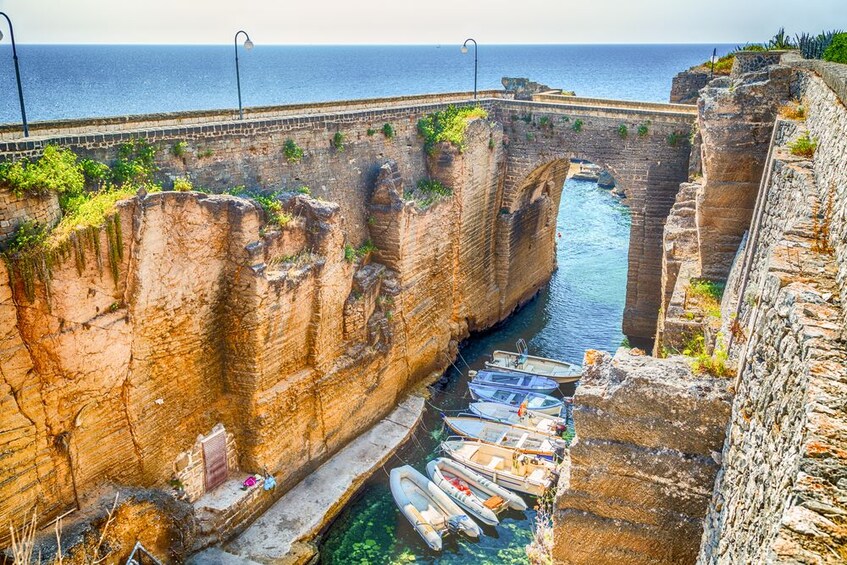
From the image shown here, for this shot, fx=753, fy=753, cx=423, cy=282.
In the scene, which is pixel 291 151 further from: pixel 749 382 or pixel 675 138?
pixel 749 382

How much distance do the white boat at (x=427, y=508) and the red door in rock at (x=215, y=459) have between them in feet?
13.3

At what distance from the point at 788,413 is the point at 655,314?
67.3 ft

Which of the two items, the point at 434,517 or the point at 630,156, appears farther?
the point at 630,156

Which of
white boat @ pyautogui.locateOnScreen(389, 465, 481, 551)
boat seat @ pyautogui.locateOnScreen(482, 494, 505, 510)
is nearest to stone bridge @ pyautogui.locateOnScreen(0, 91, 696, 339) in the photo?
white boat @ pyautogui.locateOnScreen(389, 465, 481, 551)

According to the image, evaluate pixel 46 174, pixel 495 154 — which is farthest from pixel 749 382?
pixel 495 154

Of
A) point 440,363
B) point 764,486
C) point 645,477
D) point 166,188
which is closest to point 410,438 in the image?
point 440,363

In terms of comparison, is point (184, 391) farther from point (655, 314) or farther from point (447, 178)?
point (655, 314)

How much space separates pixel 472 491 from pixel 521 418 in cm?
352

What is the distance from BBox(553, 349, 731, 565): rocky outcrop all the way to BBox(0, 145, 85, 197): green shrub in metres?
9.19

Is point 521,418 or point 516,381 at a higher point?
point 516,381

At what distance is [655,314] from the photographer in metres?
25.3

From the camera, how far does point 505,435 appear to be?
19.9m

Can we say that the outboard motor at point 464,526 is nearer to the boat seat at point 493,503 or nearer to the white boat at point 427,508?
the white boat at point 427,508

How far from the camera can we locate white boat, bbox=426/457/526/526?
56.8 ft
